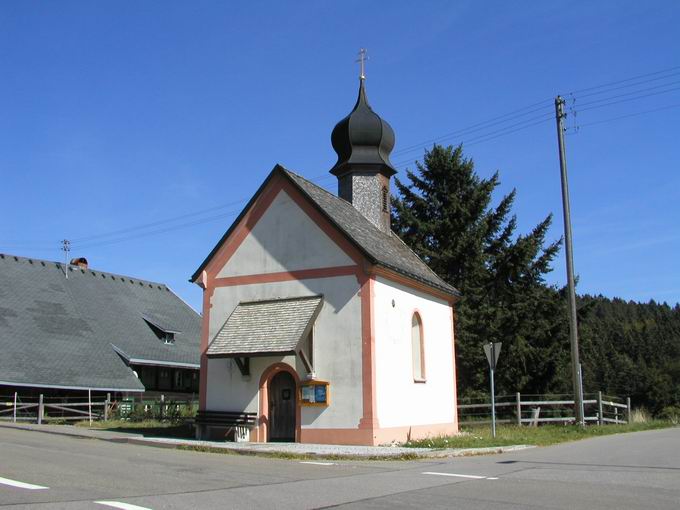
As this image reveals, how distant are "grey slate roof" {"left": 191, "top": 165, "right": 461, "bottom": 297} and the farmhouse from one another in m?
0.07

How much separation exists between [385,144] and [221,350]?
1146cm

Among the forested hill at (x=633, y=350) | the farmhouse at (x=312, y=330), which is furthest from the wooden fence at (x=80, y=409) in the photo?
the forested hill at (x=633, y=350)

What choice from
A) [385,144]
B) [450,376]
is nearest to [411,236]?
[385,144]

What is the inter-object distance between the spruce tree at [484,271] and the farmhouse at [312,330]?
12.1 meters

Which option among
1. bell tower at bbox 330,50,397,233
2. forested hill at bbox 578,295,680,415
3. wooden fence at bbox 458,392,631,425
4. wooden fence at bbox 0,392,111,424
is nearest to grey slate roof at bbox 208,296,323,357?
bell tower at bbox 330,50,397,233

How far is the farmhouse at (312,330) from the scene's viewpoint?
18391mm

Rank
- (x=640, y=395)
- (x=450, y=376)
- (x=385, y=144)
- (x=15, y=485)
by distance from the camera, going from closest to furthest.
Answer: (x=15, y=485), (x=450, y=376), (x=385, y=144), (x=640, y=395)

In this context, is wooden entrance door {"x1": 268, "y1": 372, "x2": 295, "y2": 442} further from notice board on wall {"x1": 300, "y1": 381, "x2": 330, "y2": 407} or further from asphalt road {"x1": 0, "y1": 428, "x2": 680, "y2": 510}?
asphalt road {"x1": 0, "y1": 428, "x2": 680, "y2": 510}

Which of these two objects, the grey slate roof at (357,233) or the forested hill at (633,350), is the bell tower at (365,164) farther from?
the forested hill at (633,350)

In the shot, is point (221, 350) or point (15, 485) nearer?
point (15, 485)

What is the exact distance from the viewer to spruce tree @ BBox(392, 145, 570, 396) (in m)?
34.6

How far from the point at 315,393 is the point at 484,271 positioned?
19368 millimetres

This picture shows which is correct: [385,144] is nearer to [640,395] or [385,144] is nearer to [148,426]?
[148,426]

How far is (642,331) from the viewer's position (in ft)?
356
